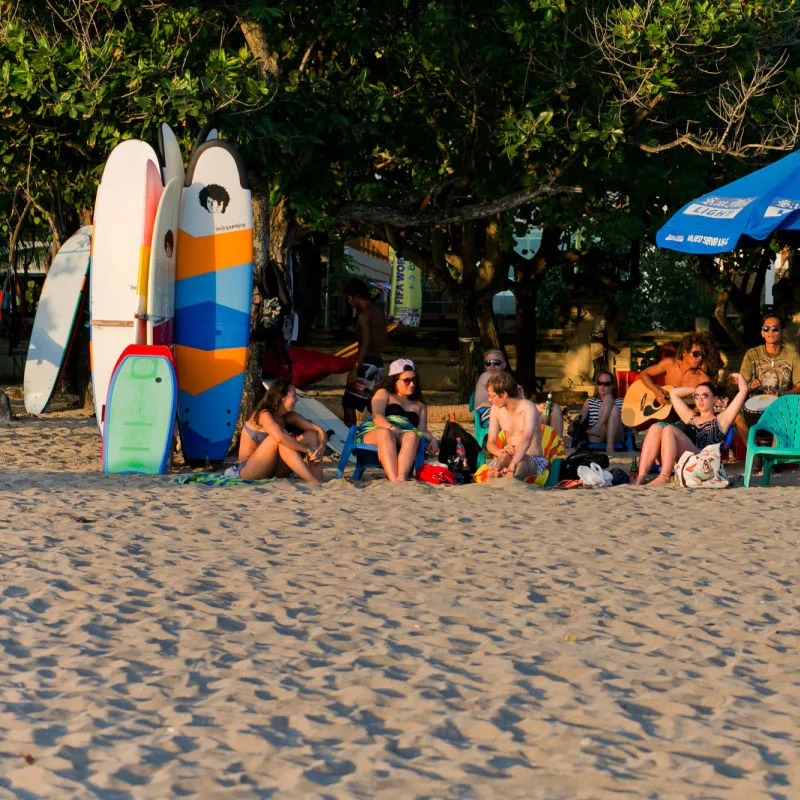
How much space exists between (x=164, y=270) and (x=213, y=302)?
1.67ft

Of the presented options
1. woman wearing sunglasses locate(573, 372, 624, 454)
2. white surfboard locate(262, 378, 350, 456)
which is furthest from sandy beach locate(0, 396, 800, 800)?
woman wearing sunglasses locate(573, 372, 624, 454)

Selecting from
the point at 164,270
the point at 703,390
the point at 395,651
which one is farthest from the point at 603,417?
the point at 395,651

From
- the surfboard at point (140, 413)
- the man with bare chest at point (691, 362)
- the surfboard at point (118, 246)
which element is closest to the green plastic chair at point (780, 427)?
the man with bare chest at point (691, 362)

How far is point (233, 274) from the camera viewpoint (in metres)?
10.8

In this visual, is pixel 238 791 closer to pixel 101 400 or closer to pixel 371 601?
pixel 371 601

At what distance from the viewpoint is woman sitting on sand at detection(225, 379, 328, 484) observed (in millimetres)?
9156

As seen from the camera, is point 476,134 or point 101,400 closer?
point 101,400

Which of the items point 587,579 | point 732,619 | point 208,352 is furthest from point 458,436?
point 732,619

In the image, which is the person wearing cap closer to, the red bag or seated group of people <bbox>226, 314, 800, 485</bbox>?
seated group of people <bbox>226, 314, 800, 485</bbox>

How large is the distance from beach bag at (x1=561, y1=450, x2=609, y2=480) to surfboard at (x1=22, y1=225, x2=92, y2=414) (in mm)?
6084

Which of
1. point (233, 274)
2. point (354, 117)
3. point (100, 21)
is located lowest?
point (233, 274)

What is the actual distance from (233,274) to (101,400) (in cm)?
142

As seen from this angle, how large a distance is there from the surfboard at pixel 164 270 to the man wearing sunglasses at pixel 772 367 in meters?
4.36

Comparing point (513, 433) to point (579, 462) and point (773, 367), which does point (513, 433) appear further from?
point (773, 367)
